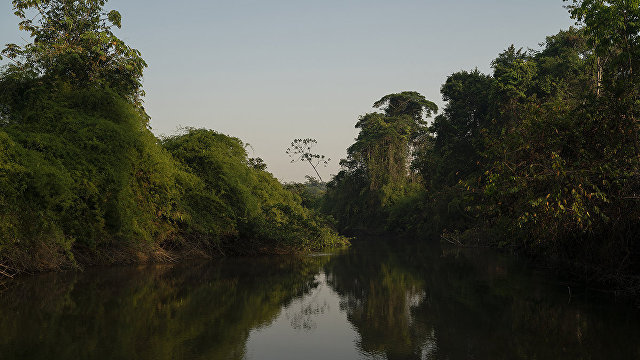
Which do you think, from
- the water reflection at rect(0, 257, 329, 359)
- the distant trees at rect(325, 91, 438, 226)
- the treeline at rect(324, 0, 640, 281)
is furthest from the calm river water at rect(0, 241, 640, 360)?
the distant trees at rect(325, 91, 438, 226)

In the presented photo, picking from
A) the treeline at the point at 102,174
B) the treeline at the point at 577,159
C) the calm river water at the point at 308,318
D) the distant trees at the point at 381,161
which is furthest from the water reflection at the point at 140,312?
the distant trees at the point at 381,161

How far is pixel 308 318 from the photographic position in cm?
1015

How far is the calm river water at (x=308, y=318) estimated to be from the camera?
24.1 ft

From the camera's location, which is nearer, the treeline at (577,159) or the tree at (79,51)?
the treeline at (577,159)

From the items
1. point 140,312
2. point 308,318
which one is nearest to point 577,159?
point 308,318

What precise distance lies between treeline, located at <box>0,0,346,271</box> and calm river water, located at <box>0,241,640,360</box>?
1.93 m

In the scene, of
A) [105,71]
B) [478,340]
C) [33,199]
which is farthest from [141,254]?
[478,340]

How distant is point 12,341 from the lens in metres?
7.45

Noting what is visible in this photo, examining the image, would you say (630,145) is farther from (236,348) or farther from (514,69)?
(514,69)

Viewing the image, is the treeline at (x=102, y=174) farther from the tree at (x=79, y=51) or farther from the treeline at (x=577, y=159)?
the treeline at (x=577, y=159)

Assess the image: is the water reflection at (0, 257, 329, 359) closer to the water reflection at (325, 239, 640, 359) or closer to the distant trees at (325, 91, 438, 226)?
the water reflection at (325, 239, 640, 359)

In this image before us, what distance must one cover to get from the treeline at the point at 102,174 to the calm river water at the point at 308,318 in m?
1.93

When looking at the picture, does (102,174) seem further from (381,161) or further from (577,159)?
(381,161)

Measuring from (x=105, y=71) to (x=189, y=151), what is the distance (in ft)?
18.6
